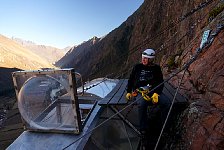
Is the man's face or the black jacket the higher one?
the man's face

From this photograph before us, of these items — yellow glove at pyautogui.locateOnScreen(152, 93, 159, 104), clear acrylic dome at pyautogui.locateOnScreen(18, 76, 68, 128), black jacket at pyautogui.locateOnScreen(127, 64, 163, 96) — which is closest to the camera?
yellow glove at pyautogui.locateOnScreen(152, 93, 159, 104)

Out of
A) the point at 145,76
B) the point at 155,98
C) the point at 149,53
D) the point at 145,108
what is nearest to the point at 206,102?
the point at 155,98

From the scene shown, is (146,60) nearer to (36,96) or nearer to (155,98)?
(155,98)

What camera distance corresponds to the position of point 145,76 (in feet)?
22.5

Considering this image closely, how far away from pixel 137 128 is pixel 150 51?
2024mm

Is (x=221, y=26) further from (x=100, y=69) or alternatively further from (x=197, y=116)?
(x=100, y=69)

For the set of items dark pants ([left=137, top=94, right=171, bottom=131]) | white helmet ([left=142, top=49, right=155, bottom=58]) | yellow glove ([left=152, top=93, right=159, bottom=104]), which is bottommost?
dark pants ([left=137, top=94, right=171, bottom=131])

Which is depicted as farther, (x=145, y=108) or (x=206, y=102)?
(x=145, y=108)

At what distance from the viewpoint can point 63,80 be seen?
246 inches

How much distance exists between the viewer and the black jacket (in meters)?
6.75

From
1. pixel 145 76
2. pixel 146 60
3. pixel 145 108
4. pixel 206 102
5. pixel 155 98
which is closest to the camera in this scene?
pixel 206 102

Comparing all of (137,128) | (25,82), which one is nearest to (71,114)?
(25,82)

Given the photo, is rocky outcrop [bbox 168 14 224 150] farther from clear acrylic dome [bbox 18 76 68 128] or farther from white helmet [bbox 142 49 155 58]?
clear acrylic dome [bbox 18 76 68 128]

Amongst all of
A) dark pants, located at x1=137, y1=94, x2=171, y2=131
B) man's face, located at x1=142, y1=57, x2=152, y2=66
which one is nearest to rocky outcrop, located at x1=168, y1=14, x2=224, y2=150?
dark pants, located at x1=137, y1=94, x2=171, y2=131
